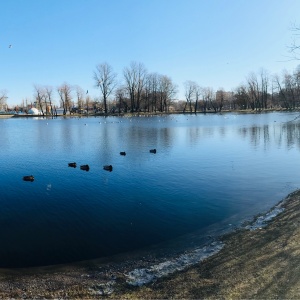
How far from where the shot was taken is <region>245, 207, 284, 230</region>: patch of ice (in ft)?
32.8

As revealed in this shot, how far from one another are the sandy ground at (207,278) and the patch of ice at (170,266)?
8.1 inches

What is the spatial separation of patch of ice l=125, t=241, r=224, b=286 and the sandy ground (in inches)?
8.1

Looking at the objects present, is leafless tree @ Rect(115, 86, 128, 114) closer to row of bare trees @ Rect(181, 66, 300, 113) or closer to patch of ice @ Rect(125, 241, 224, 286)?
row of bare trees @ Rect(181, 66, 300, 113)

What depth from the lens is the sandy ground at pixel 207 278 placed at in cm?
576

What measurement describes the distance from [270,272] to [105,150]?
23753 millimetres

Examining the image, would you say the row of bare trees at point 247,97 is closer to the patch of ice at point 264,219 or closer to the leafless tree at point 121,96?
the leafless tree at point 121,96

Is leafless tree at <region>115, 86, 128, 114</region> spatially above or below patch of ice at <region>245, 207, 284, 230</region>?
above

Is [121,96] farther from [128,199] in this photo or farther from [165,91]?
[128,199]

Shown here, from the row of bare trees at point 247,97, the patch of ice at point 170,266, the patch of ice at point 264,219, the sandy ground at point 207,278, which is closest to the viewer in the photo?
the sandy ground at point 207,278

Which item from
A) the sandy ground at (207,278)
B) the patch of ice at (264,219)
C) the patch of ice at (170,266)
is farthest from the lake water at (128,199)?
the sandy ground at (207,278)

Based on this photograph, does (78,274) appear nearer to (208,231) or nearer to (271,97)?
(208,231)

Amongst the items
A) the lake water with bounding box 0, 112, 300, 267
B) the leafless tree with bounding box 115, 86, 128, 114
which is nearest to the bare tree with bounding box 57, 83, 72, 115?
the leafless tree with bounding box 115, 86, 128, 114

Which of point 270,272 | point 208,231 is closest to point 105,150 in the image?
point 208,231

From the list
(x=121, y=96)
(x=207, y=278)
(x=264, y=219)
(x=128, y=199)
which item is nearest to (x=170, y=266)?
(x=207, y=278)
